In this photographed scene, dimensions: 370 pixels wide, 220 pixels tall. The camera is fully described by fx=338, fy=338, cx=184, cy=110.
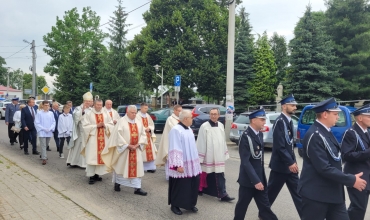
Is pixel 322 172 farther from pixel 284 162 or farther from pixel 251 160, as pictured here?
pixel 284 162

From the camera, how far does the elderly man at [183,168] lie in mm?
5512

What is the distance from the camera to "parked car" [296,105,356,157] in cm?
1020

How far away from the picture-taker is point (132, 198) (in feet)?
22.1

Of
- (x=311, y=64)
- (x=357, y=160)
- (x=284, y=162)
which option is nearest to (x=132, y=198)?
(x=284, y=162)

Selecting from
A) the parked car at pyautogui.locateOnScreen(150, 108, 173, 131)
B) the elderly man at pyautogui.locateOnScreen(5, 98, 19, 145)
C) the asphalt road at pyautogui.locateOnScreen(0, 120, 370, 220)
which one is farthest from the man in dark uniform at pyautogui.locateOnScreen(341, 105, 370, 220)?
the parked car at pyautogui.locateOnScreen(150, 108, 173, 131)

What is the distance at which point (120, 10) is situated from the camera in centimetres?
3522

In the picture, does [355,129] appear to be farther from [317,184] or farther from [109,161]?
[109,161]

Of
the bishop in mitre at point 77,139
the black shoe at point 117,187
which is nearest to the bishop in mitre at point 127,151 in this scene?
the black shoe at point 117,187

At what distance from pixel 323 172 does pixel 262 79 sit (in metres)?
27.3

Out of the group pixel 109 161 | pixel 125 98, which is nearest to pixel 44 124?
pixel 109 161

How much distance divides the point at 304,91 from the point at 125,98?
16699mm

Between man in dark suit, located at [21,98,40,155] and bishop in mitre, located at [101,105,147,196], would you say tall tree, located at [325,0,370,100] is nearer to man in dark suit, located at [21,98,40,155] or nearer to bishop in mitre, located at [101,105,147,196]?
man in dark suit, located at [21,98,40,155]

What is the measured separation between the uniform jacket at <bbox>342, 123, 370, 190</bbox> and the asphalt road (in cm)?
152

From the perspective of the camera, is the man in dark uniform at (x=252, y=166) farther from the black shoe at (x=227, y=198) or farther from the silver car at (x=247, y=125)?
the silver car at (x=247, y=125)
